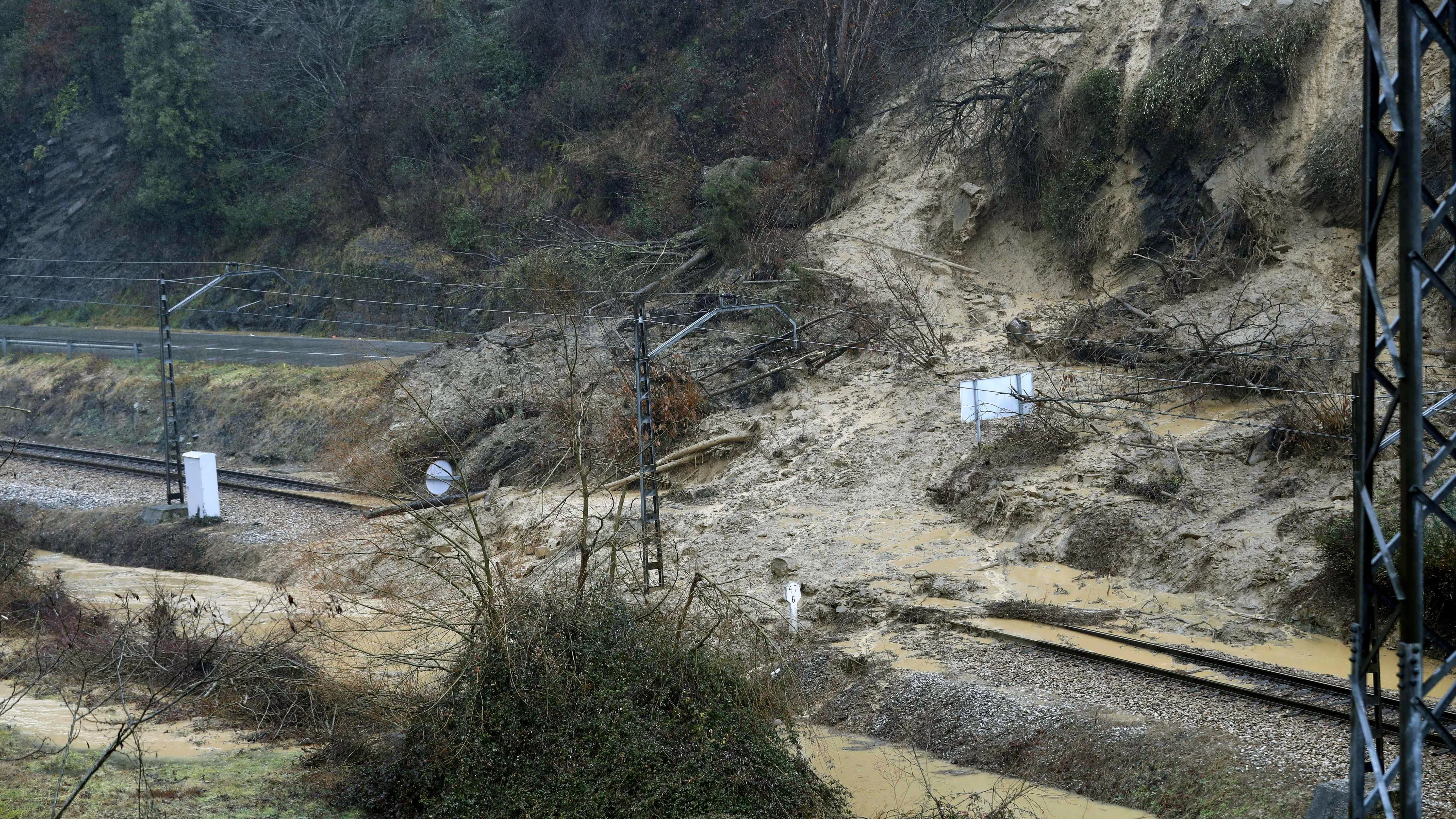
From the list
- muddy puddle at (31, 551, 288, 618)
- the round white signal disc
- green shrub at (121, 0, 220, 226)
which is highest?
green shrub at (121, 0, 220, 226)

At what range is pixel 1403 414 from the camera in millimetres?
6434

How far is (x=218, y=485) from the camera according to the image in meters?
29.2

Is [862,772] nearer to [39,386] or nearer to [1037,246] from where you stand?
[1037,246]

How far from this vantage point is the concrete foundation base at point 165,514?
2605 centimetres

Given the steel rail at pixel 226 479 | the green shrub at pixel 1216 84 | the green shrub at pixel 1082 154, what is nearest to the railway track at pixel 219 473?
the steel rail at pixel 226 479

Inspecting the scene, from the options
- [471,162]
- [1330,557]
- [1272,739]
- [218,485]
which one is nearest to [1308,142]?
[1330,557]

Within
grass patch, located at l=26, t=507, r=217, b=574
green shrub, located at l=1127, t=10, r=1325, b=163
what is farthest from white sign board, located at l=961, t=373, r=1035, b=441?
grass patch, located at l=26, t=507, r=217, b=574

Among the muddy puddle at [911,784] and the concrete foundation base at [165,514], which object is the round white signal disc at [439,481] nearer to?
the concrete foundation base at [165,514]

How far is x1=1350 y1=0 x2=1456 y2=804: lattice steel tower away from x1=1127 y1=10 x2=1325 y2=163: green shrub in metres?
17.0

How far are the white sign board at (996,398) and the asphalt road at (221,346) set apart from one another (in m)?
15.6

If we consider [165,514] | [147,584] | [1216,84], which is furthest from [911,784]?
[165,514]

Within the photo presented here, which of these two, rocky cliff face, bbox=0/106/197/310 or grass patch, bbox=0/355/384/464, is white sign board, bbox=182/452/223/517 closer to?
grass patch, bbox=0/355/384/464

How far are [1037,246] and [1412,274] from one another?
66.4ft

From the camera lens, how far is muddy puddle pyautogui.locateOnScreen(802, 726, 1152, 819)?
38.8ft
